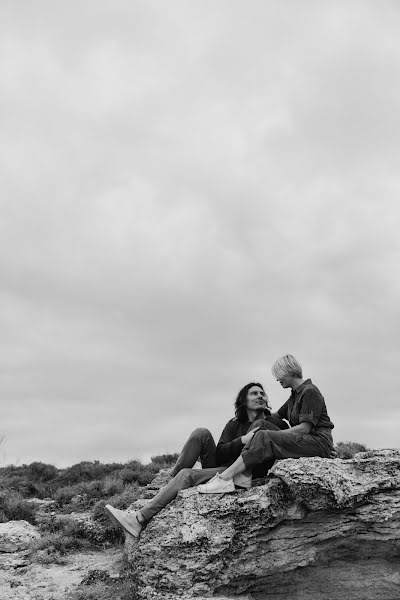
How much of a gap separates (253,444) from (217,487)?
0.93 meters

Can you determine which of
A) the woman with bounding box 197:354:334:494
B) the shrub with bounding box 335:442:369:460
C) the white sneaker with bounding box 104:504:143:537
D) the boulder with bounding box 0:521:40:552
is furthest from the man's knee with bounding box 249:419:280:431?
the shrub with bounding box 335:442:369:460

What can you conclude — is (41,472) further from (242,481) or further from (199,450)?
(242,481)

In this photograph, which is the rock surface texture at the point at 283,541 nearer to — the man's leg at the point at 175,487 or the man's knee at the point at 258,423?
the man's leg at the point at 175,487

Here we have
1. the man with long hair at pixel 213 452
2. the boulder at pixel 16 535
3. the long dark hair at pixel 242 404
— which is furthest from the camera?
the boulder at pixel 16 535

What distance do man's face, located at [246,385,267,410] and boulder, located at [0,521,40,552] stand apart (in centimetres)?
581

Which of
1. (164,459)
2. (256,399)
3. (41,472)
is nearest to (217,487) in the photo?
(256,399)

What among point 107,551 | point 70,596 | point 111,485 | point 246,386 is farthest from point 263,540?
point 111,485

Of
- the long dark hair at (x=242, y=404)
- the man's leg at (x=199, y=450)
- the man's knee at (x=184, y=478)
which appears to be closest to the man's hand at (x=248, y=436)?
the man's leg at (x=199, y=450)

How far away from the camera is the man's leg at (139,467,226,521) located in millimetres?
10414

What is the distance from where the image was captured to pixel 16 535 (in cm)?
1364

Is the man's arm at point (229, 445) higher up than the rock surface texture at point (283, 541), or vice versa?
the man's arm at point (229, 445)

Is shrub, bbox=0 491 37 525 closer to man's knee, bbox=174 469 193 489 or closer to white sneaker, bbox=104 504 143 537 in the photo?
white sneaker, bbox=104 504 143 537

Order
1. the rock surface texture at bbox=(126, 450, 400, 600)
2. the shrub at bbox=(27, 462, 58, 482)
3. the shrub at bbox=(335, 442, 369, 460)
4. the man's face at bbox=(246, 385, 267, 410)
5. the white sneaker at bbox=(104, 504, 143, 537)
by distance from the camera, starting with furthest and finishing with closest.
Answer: the shrub at bbox=(27, 462, 58, 482) < the shrub at bbox=(335, 442, 369, 460) < the man's face at bbox=(246, 385, 267, 410) < the white sneaker at bbox=(104, 504, 143, 537) < the rock surface texture at bbox=(126, 450, 400, 600)

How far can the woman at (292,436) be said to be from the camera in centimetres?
1015
